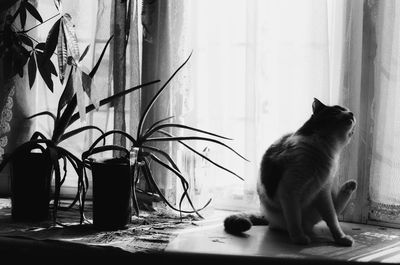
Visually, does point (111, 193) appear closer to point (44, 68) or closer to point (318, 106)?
point (44, 68)

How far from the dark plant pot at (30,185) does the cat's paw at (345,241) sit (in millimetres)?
761

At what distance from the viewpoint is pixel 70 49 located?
1.29 metres

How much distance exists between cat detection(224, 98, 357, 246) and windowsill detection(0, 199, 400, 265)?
0.15ft

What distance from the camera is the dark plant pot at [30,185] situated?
133 centimetres

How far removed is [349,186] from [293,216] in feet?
0.61

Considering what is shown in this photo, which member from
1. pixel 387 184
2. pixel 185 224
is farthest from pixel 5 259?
pixel 387 184

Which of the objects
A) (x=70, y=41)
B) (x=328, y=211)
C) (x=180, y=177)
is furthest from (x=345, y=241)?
(x=70, y=41)

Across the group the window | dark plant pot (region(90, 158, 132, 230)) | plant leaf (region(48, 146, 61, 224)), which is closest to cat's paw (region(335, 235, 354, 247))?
the window

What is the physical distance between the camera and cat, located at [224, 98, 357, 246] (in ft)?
3.79

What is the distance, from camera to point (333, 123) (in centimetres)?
118

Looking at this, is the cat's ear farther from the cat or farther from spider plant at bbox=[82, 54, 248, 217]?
spider plant at bbox=[82, 54, 248, 217]

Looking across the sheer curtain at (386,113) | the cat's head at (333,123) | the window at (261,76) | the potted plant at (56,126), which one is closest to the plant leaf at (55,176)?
the potted plant at (56,126)

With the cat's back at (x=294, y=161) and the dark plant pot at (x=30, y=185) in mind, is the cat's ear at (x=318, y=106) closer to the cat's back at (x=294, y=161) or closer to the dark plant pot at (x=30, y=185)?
the cat's back at (x=294, y=161)

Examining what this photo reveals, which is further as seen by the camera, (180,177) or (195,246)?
(180,177)
